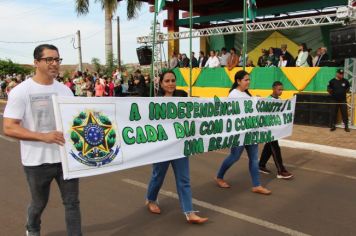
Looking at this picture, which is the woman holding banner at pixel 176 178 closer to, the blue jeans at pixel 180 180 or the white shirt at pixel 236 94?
the blue jeans at pixel 180 180

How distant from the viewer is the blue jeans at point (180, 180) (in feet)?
14.6

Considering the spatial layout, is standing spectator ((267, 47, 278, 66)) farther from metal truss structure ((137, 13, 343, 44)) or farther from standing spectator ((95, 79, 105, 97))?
standing spectator ((95, 79, 105, 97))

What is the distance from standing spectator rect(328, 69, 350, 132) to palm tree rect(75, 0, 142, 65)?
17.5 metres

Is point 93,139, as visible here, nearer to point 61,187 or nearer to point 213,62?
point 61,187

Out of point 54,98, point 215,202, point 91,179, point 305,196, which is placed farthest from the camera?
point 91,179

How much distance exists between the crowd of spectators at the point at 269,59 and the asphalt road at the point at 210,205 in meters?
6.01

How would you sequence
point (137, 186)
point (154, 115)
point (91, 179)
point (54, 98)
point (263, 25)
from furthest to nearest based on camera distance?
point (263, 25), point (91, 179), point (137, 186), point (154, 115), point (54, 98)

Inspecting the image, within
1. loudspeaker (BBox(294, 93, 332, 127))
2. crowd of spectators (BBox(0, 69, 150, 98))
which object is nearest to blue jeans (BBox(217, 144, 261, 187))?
loudspeaker (BBox(294, 93, 332, 127))

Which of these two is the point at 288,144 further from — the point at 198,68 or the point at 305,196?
the point at 198,68

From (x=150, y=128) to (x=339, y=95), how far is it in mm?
9177

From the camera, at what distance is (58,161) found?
3342 millimetres

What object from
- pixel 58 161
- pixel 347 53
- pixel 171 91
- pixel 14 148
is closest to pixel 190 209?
pixel 171 91

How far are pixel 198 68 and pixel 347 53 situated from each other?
414 inches

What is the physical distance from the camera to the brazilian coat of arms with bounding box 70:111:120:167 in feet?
11.4
